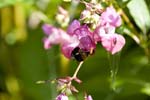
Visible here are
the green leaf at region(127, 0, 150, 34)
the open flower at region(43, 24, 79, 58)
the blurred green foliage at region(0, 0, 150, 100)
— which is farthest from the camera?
the blurred green foliage at region(0, 0, 150, 100)

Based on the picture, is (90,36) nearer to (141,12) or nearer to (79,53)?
(79,53)

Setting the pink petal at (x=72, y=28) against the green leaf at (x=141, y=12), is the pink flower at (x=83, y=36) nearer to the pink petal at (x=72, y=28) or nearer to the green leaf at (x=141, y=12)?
the pink petal at (x=72, y=28)

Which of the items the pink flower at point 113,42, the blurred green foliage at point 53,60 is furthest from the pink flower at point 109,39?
the blurred green foliage at point 53,60

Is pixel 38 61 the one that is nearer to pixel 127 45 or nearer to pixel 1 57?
pixel 1 57

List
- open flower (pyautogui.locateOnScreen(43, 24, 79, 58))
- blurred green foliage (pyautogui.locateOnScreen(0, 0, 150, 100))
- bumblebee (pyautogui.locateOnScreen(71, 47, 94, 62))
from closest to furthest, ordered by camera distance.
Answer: open flower (pyautogui.locateOnScreen(43, 24, 79, 58)), bumblebee (pyautogui.locateOnScreen(71, 47, 94, 62)), blurred green foliage (pyautogui.locateOnScreen(0, 0, 150, 100))

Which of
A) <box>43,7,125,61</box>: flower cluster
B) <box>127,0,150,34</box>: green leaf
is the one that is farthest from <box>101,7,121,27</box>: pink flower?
<box>127,0,150,34</box>: green leaf

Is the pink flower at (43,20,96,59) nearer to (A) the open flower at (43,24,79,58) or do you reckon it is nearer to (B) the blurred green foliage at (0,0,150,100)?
(A) the open flower at (43,24,79,58)

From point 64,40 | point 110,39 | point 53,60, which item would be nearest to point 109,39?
point 110,39

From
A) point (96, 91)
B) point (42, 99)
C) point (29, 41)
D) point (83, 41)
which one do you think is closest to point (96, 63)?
point (96, 91)
